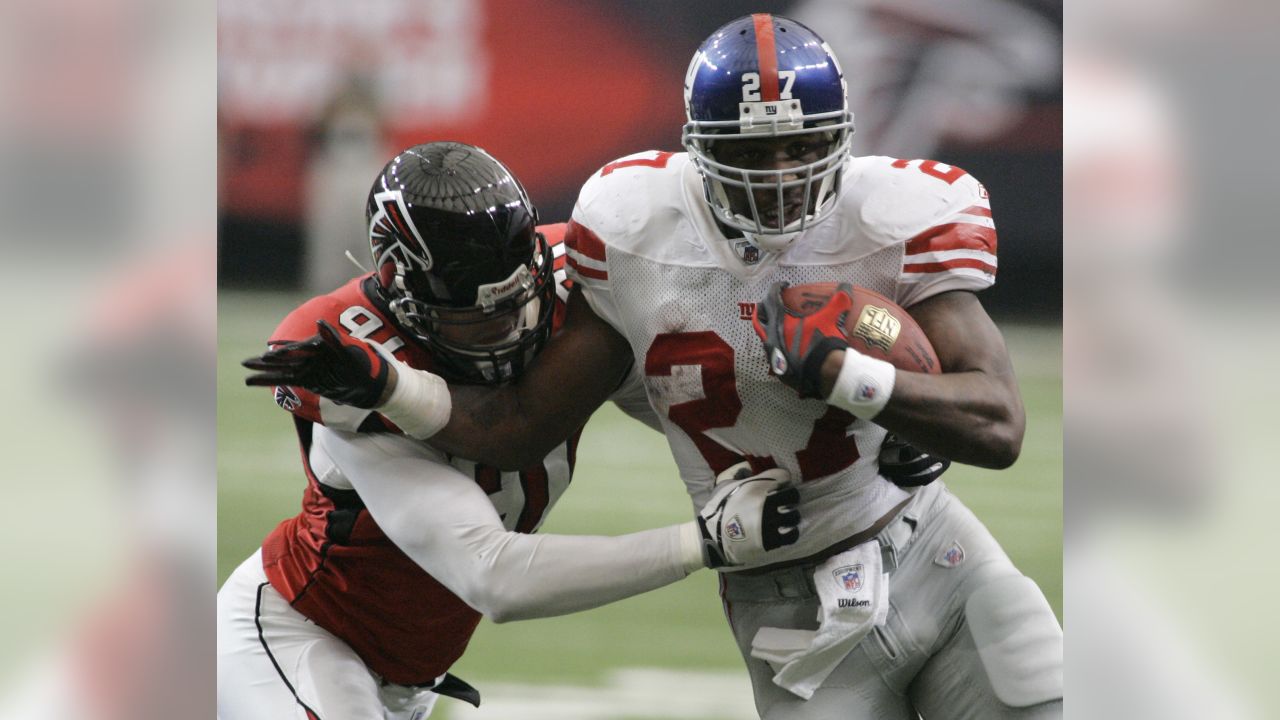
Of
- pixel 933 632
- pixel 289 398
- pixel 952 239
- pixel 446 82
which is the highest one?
pixel 952 239

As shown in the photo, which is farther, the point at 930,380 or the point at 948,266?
the point at 948,266

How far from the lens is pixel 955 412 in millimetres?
2361

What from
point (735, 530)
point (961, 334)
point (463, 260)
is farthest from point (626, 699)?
point (961, 334)

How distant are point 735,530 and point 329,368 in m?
0.84

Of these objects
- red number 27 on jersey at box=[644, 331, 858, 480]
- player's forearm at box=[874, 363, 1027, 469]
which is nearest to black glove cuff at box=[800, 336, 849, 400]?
player's forearm at box=[874, 363, 1027, 469]

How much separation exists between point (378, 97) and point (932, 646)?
24.2 ft

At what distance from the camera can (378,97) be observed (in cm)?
938

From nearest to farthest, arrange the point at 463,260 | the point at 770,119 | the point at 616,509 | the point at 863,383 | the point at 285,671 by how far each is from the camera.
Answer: the point at 863,383
the point at 770,119
the point at 463,260
the point at 285,671
the point at 616,509

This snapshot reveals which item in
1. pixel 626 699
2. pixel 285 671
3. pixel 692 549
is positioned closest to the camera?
pixel 692 549

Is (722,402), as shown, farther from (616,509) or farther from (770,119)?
(616,509)

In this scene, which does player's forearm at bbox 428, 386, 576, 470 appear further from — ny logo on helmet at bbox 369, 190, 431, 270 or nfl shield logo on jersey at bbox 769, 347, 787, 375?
nfl shield logo on jersey at bbox 769, 347, 787, 375

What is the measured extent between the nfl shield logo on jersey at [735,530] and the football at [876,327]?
43 cm
